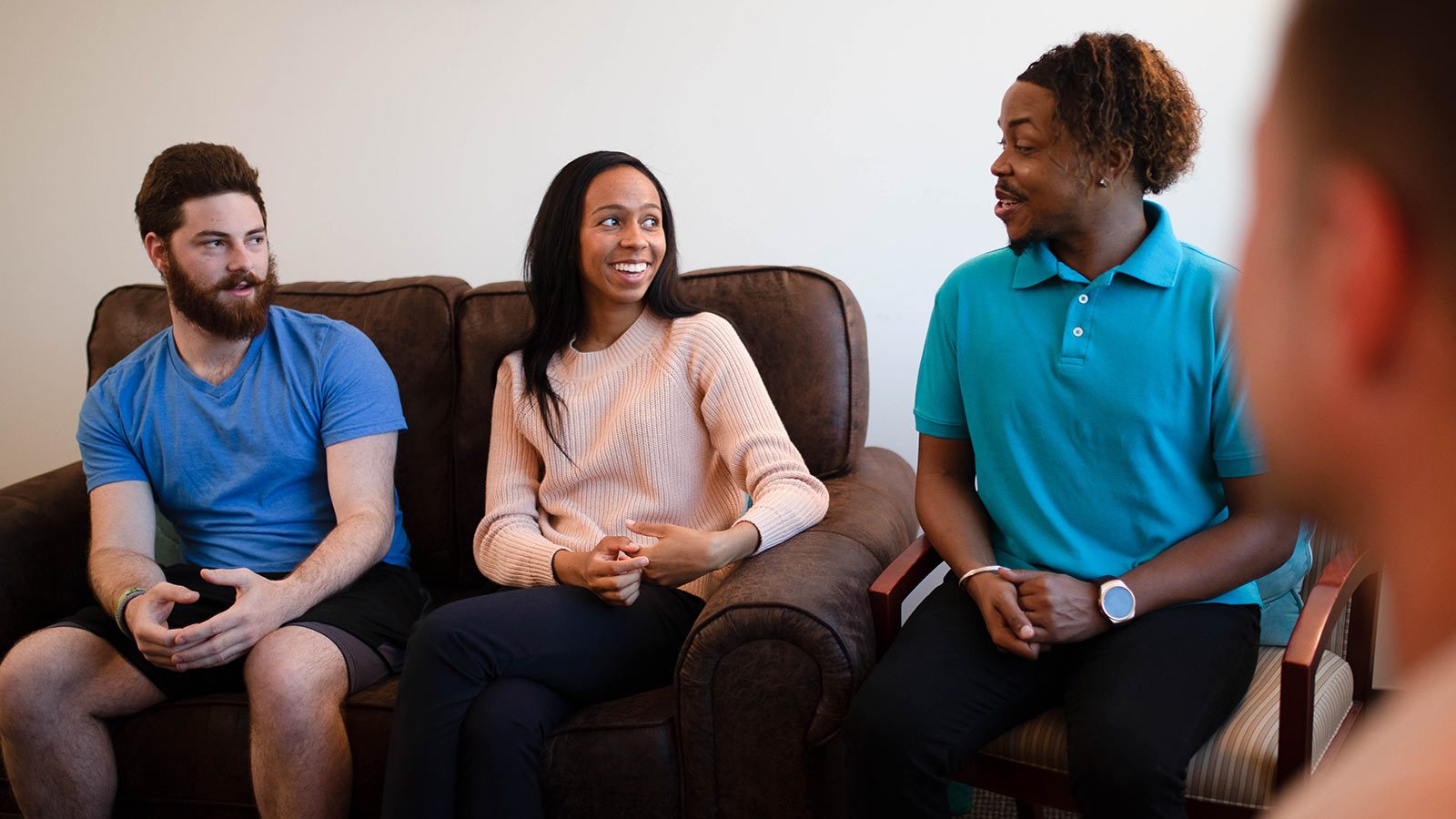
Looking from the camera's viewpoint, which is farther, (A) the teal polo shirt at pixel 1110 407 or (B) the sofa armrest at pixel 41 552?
(B) the sofa armrest at pixel 41 552

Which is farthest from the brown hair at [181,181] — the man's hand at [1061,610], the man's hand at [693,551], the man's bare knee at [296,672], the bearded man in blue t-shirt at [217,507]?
the man's hand at [1061,610]

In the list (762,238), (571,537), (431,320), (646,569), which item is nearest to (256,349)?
(431,320)

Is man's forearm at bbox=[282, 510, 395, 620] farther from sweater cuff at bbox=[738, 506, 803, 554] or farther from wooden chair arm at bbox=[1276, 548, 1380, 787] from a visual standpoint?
wooden chair arm at bbox=[1276, 548, 1380, 787]

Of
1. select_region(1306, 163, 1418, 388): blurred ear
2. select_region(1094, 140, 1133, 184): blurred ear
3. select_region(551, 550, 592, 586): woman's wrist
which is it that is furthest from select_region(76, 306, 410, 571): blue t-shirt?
select_region(1306, 163, 1418, 388): blurred ear


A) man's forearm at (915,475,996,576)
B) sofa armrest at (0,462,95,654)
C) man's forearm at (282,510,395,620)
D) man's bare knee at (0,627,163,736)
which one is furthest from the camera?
sofa armrest at (0,462,95,654)

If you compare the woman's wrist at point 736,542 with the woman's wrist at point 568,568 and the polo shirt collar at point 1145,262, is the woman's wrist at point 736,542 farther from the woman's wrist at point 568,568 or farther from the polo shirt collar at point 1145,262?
the polo shirt collar at point 1145,262

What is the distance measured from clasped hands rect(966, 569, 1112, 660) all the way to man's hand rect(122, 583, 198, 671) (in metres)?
1.29

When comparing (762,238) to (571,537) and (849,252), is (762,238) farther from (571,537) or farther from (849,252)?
(571,537)

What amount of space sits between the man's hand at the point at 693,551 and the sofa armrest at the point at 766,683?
0.09 m

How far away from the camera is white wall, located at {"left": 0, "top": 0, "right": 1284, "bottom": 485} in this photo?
261 cm

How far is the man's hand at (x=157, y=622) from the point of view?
194cm

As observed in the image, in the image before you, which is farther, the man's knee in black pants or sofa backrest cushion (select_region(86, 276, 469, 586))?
sofa backrest cushion (select_region(86, 276, 469, 586))

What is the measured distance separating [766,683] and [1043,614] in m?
0.41

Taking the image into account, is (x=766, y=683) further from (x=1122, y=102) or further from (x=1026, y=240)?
(x=1122, y=102)
